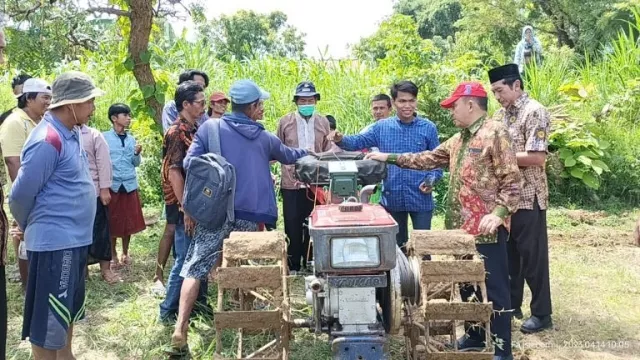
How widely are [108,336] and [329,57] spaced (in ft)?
24.9

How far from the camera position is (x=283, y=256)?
336 centimetres

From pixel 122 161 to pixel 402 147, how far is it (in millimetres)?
2700

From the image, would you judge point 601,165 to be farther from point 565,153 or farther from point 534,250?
point 534,250

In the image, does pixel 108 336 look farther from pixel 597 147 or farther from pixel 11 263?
pixel 597 147

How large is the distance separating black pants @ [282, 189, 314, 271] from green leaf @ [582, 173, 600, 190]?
4.67m

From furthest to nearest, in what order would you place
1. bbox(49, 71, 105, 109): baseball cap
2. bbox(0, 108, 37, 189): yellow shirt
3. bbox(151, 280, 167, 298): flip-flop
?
bbox(151, 280, 167, 298): flip-flop
bbox(0, 108, 37, 189): yellow shirt
bbox(49, 71, 105, 109): baseball cap

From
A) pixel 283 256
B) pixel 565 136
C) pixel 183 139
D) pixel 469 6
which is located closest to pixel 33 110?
pixel 183 139

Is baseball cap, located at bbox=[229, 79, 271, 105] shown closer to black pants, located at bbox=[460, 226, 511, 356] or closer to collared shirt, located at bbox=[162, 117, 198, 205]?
collared shirt, located at bbox=[162, 117, 198, 205]

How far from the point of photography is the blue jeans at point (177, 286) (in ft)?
13.7

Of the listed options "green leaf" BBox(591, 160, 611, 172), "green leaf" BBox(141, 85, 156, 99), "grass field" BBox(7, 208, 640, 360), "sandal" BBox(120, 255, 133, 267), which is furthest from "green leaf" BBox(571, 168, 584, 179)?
"sandal" BBox(120, 255, 133, 267)

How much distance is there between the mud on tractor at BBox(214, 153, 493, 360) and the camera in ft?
9.23

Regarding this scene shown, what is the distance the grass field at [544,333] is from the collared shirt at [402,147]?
3.62 feet

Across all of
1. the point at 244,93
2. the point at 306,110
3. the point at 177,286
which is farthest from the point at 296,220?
the point at 244,93

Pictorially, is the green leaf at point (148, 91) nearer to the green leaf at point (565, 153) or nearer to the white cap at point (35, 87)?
the white cap at point (35, 87)
